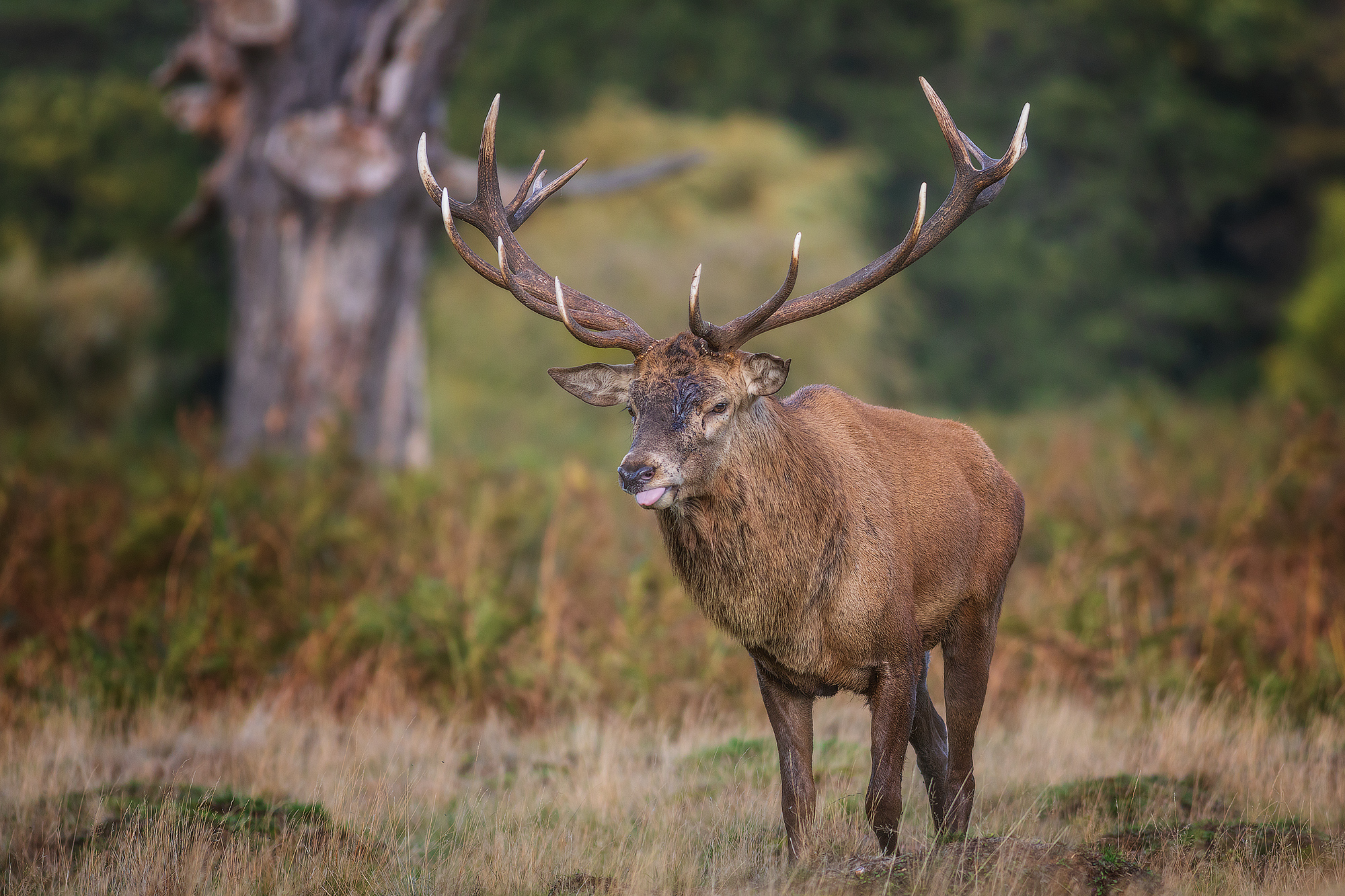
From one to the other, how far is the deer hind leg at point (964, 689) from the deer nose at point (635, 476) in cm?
155

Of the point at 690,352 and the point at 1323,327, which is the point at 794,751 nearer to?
the point at 690,352

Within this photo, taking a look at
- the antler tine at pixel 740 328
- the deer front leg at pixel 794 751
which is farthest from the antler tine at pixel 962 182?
the deer front leg at pixel 794 751

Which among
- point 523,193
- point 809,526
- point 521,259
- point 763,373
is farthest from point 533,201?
point 809,526

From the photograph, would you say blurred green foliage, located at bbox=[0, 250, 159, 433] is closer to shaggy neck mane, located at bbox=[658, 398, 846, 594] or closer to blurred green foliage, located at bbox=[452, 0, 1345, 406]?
blurred green foliage, located at bbox=[452, 0, 1345, 406]

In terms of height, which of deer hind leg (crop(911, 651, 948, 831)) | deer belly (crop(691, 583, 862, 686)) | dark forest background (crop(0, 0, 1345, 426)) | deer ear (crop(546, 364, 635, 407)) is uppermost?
dark forest background (crop(0, 0, 1345, 426))

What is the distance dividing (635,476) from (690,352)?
24.1 inches

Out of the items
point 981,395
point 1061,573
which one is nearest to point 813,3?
point 981,395

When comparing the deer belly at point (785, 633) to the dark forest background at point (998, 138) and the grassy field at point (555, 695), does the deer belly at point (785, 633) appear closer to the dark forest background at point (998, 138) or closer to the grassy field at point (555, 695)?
the grassy field at point (555, 695)

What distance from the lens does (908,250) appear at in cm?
492

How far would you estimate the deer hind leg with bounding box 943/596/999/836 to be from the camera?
5129mm

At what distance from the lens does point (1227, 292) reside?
29.0 metres

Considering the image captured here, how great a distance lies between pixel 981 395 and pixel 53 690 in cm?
2594

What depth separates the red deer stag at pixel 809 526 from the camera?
464cm

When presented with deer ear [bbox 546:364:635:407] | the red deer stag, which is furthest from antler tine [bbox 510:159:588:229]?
deer ear [bbox 546:364:635:407]
